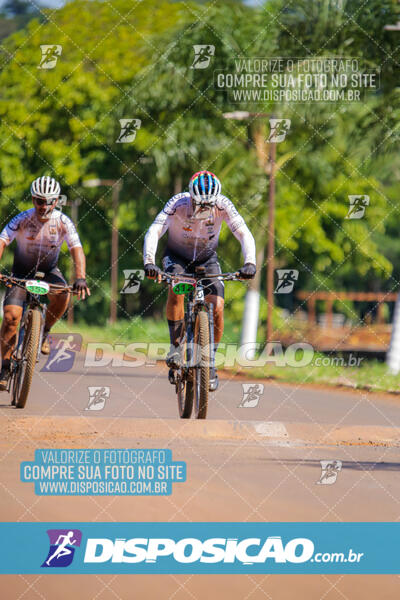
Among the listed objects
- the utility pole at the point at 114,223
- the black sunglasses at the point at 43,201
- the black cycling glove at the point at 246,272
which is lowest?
the utility pole at the point at 114,223

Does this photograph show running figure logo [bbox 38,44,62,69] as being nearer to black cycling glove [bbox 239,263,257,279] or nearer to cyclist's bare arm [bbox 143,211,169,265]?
cyclist's bare arm [bbox 143,211,169,265]

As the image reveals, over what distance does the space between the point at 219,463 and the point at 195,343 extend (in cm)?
150

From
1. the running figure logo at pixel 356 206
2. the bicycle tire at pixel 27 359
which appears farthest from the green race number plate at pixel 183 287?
the running figure logo at pixel 356 206

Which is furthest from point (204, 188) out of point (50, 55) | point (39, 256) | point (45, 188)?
point (50, 55)

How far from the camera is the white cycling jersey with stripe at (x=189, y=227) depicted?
8.27 meters

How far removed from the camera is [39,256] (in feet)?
31.3

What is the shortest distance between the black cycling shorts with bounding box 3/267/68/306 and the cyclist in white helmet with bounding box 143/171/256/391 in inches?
52.8

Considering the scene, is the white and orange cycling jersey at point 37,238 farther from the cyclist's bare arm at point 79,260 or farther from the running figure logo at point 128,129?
the running figure logo at point 128,129

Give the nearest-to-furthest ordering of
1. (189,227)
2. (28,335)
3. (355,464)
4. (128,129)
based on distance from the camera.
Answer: (189,227) → (28,335) → (355,464) → (128,129)

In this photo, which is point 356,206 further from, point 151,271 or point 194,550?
point 194,550

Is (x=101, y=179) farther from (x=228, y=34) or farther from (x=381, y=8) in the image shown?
(x=381, y=8)

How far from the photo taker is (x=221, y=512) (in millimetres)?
7336

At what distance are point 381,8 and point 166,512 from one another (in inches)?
517
